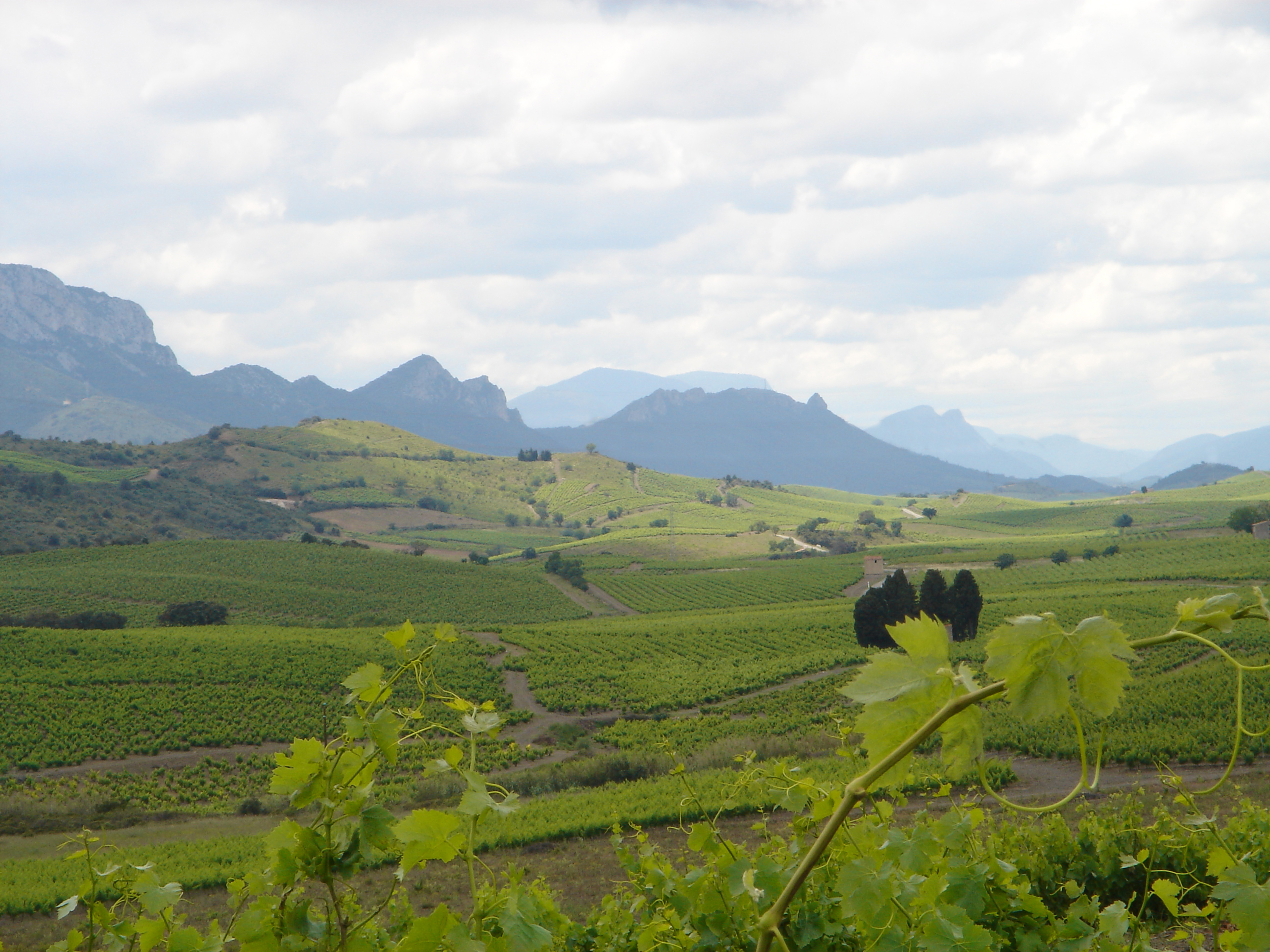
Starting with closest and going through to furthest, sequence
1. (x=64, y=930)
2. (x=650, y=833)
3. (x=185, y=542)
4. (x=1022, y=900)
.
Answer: (x=1022, y=900)
(x=64, y=930)
(x=650, y=833)
(x=185, y=542)

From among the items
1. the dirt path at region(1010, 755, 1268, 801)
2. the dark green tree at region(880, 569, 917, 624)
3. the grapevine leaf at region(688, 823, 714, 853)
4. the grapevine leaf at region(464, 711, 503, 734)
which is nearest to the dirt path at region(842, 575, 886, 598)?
the dark green tree at region(880, 569, 917, 624)

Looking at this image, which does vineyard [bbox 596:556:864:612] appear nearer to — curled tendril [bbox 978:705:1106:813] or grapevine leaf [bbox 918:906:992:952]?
grapevine leaf [bbox 918:906:992:952]

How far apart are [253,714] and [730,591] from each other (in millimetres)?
56094

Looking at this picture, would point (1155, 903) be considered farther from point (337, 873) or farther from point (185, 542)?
point (185, 542)

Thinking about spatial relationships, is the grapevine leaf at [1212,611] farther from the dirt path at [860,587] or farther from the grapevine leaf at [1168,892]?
the dirt path at [860,587]

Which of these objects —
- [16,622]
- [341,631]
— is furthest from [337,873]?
[16,622]

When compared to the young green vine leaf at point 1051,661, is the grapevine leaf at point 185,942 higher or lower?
lower

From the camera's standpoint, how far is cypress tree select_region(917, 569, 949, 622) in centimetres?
4822

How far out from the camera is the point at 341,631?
218 feet

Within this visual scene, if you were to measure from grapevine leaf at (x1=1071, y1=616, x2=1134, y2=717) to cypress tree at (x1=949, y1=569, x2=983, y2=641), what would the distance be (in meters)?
51.9

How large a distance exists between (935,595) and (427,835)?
51493 millimetres

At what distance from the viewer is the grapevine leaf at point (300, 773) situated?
162 cm

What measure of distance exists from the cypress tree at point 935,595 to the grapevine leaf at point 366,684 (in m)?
49.1

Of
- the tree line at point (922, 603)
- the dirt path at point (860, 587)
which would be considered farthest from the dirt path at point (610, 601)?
the tree line at point (922, 603)
